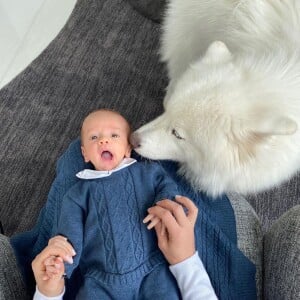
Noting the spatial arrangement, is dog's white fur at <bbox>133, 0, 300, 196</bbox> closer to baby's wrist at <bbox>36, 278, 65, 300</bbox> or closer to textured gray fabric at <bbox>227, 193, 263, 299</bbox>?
textured gray fabric at <bbox>227, 193, 263, 299</bbox>

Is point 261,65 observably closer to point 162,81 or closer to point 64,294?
point 64,294

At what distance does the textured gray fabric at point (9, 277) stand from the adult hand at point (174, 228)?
0.32 meters

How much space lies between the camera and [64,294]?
3.71 ft

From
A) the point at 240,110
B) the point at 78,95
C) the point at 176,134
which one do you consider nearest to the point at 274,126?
the point at 240,110

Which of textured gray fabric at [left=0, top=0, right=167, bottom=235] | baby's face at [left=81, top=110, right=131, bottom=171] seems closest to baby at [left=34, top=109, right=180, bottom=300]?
baby's face at [left=81, top=110, right=131, bottom=171]

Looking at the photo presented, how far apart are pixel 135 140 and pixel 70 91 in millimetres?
827

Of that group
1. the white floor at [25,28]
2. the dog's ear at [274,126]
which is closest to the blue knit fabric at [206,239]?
the dog's ear at [274,126]

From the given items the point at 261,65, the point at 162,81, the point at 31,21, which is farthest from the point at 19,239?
the point at 31,21

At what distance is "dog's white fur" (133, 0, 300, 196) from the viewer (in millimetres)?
1123

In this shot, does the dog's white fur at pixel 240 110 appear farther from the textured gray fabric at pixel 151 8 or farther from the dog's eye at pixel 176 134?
the textured gray fabric at pixel 151 8

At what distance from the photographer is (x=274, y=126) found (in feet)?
3.35

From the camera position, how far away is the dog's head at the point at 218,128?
43.8 inches

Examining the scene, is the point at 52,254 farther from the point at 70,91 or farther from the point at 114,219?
the point at 70,91

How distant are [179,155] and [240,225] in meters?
0.24
